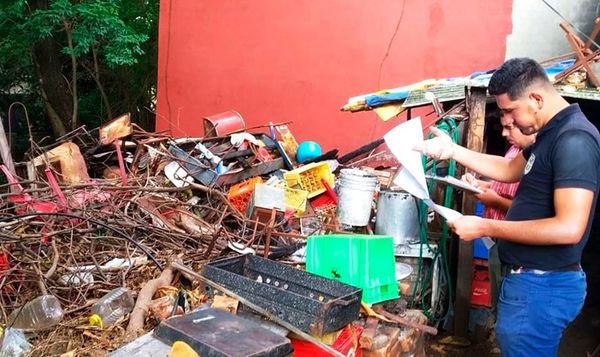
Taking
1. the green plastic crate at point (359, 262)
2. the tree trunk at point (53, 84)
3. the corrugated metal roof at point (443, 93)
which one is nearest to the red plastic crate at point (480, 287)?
the green plastic crate at point (359, 262)

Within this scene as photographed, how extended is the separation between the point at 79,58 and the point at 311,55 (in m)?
7.30

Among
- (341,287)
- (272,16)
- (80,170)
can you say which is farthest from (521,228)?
(272,16)

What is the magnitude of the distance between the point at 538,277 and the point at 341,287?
119 centimetres

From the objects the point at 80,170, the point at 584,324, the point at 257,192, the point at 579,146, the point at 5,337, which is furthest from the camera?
the point at 80,170

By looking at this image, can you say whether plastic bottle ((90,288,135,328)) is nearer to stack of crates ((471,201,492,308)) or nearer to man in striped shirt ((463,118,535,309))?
man in striped shirt ((463,118,535,309))

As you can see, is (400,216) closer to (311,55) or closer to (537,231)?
(537,231)

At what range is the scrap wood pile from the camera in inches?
188

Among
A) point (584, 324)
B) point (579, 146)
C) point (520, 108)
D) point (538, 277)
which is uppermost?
point (520, 108)

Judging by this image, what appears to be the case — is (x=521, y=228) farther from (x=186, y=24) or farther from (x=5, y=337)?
(x=186, y=24)

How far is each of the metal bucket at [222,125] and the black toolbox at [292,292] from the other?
5.03 meters

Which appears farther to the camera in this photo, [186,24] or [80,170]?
[186,24]

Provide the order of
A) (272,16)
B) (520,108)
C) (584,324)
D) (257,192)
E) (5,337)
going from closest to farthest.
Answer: (520,108)
(5,337)
(584,324)
(257,192)
(272,16)

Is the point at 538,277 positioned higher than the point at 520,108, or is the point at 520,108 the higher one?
the point at 520,108

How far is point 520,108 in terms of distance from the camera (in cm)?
295
